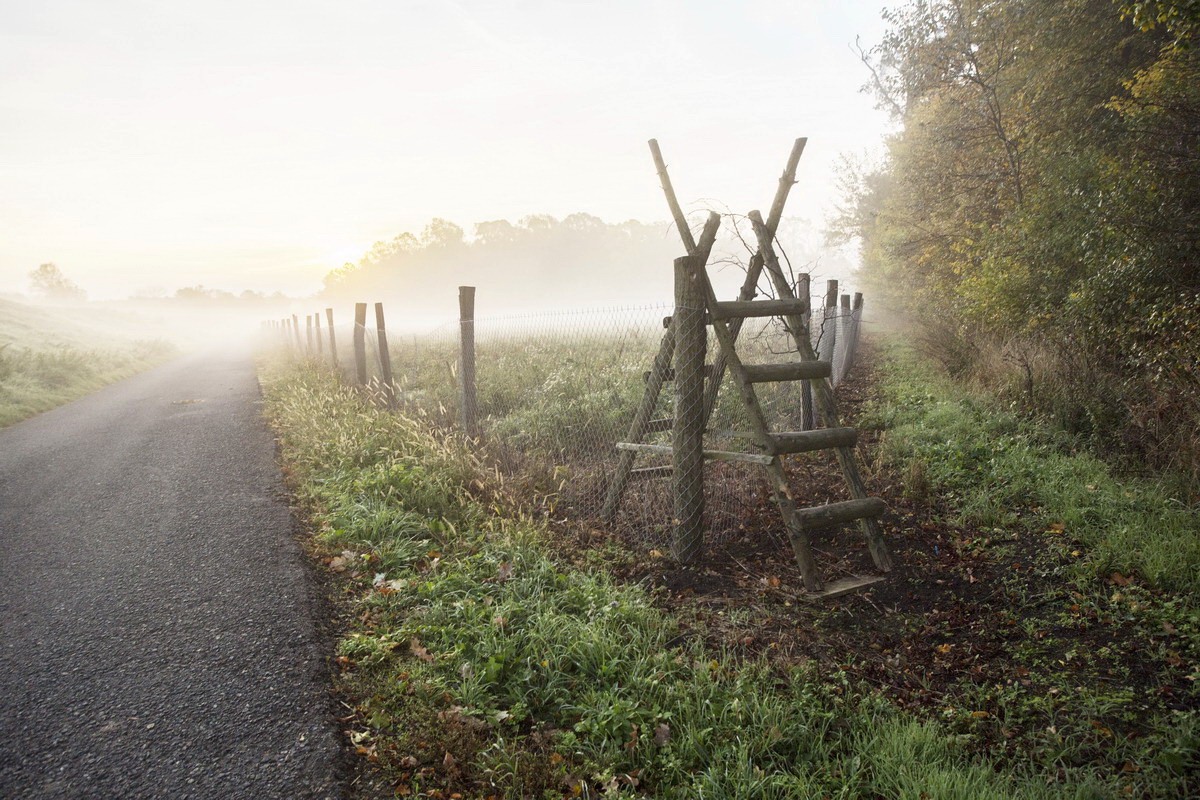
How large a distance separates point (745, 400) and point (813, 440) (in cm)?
63

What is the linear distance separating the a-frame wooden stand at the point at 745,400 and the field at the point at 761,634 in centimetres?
33

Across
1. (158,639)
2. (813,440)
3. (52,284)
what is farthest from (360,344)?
Result: (52,284)

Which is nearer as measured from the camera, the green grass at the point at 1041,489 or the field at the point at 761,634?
the field at the point at 761,634

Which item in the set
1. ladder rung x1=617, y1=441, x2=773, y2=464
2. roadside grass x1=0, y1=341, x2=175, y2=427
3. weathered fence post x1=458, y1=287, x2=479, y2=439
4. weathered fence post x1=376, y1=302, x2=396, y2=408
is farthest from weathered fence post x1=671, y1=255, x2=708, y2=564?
roadside grass x1=0, y1=341, x2=175, y2=427

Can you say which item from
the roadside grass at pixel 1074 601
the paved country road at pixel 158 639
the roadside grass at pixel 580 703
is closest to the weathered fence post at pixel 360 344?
the paved country road at pixel 158 639

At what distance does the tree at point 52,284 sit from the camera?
98.9 meters

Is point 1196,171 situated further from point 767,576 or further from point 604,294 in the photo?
point 604,294

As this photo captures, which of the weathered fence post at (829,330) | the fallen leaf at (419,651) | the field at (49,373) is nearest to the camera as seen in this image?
the fallen leaf at (419,651)

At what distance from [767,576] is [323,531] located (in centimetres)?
355

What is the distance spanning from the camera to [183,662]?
131 inches

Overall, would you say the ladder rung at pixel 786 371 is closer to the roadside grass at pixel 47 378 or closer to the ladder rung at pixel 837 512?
the ladder rung at pixel 837 512

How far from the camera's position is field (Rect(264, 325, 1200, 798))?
2.65m

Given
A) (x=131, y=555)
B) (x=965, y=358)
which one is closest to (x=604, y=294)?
(x=965, y=358)

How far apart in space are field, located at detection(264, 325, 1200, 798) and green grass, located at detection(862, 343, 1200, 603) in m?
0.02
